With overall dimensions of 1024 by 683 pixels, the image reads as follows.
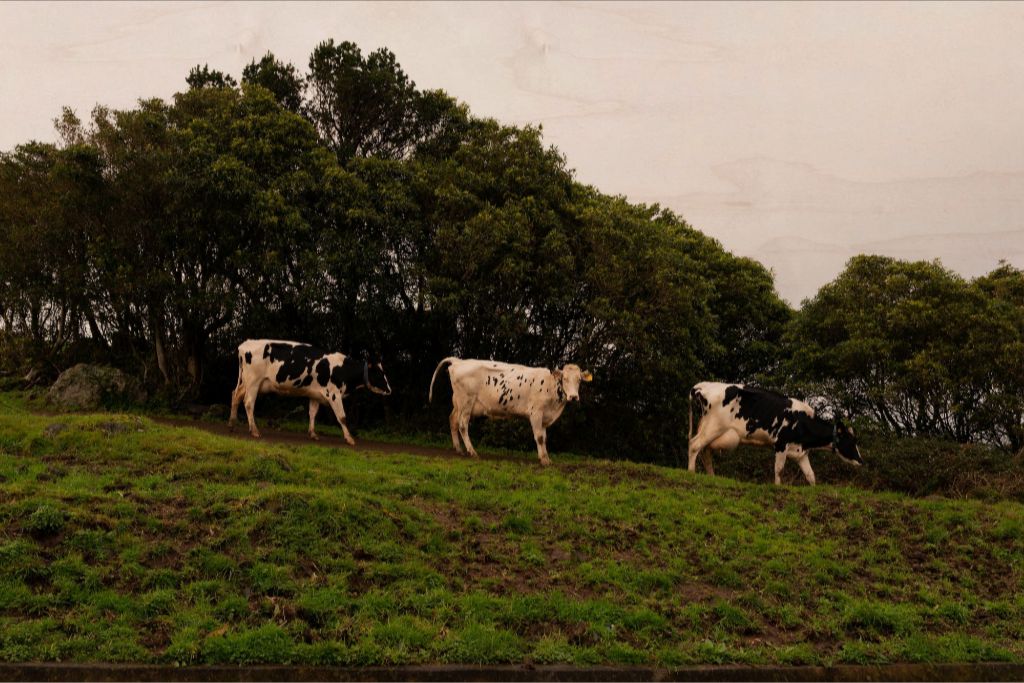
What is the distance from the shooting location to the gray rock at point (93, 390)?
23641 mm

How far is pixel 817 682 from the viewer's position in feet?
29.7

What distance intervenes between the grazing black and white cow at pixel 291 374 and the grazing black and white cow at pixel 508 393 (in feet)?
9.91

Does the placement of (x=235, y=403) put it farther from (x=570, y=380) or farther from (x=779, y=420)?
(x=779, y=420)

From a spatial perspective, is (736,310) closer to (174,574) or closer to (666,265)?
(666,265)

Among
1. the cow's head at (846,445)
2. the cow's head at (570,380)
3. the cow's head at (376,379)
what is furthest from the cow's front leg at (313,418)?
the cow's head at (846,445)

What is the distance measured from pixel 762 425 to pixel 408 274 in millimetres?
11359

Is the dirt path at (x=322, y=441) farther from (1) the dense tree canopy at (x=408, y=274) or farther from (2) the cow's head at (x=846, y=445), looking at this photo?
(2) the cow's head at (x=846, y=445)

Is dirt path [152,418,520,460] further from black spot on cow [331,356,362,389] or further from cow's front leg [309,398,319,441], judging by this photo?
black spot on cow [331,356,362,389]

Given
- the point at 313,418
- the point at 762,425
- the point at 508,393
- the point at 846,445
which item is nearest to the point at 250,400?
the point at 313,418

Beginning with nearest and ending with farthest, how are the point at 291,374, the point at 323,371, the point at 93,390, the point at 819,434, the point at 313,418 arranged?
the point at 819,434 < the point at 313,418 < the point at 291,374 < the point at 323,371 < the point at 93,390

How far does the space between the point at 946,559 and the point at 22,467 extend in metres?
14.6

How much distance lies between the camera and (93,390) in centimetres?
2398

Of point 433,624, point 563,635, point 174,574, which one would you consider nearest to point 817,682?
point 563,635

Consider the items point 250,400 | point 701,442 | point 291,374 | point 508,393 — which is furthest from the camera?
point 291,374
